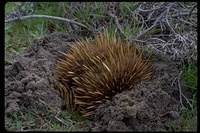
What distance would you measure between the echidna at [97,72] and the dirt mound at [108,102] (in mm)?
103

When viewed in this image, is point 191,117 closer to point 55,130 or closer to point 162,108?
point 162,108

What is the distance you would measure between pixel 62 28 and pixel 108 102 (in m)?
1.19

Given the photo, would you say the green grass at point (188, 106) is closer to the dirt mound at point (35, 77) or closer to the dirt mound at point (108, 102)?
the dirt mound at point (108, 102)

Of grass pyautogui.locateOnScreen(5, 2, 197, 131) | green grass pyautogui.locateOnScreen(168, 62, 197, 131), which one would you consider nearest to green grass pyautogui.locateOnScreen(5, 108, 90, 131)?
grass pyautogui.locateOnScreen(5, 2, 197, 131)

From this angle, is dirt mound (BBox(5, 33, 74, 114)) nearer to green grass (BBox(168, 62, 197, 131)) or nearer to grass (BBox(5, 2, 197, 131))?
grass (BBox(5, 2, 197, 131))

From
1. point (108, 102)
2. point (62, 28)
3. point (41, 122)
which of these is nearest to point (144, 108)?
point (108, 102)

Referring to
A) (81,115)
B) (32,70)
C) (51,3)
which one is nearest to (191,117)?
(81,115)

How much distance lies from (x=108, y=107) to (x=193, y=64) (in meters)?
0.70

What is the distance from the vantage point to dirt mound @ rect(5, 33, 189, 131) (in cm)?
280

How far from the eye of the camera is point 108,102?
3002 millimetres

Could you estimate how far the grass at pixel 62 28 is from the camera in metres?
3.02

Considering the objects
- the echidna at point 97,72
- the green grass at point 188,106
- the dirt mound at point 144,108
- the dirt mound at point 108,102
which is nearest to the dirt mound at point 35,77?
the dirt mound at point 108,102

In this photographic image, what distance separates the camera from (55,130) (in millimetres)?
2820

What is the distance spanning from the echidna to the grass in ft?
0.54
